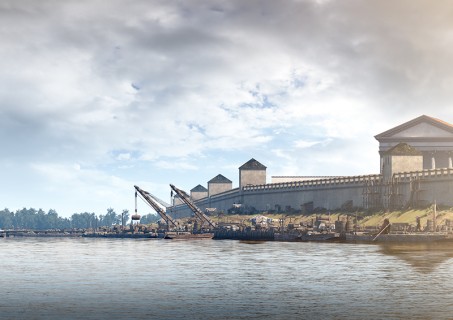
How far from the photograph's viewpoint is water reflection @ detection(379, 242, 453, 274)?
70812 millimetres

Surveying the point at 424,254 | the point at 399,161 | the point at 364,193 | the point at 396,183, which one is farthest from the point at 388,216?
the point at 424,254

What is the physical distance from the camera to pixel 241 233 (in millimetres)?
163750

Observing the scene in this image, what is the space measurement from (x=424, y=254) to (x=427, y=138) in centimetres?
8961

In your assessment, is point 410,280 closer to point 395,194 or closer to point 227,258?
point 227,258

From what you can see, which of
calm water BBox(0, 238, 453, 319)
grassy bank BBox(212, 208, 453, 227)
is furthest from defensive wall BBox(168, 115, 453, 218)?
calm water BBox(0, 238, 453, 319)

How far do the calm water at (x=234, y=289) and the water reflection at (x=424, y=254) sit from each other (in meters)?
0.19

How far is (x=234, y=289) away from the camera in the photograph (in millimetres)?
53531

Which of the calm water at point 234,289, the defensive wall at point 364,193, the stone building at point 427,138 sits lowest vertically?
the calm water at point 234,289

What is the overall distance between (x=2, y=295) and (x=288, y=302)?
20632 mm

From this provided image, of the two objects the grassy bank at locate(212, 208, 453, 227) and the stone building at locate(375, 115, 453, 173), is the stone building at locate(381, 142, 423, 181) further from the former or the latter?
the stone building at locate(375, 115, 453, 173)

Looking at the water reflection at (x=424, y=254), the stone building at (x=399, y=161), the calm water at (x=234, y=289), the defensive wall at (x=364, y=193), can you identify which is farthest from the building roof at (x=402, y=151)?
the calm water at (x=234, y=289)

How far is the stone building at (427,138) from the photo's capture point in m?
171

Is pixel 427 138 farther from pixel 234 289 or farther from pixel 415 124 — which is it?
pixel 234 289

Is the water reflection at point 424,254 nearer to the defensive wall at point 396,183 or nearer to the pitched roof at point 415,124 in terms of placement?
the defensive wall at point 396,183
